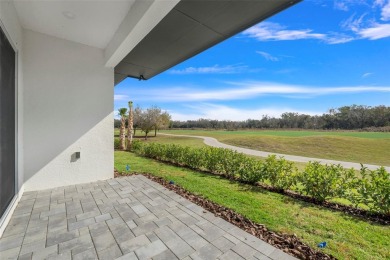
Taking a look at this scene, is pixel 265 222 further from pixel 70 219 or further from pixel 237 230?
pixel 70 219

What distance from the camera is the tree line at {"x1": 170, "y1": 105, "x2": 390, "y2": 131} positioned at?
3784cm

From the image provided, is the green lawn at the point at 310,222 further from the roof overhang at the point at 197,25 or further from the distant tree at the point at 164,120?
the distant tree at the point at 164,120

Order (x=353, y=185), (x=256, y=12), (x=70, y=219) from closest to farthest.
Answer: (x=256, y=12), (x=70, y=219), (x=353, y=185)

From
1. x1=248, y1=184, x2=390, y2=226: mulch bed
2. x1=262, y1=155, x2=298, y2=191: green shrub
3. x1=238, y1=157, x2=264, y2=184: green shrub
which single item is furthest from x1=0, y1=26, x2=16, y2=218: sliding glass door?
x1=248, y1=184, x2=390, y2=226: mulch bed

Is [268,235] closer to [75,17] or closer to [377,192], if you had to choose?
[377,192]

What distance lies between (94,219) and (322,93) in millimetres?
52371

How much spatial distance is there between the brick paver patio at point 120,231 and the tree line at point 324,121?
29.5m

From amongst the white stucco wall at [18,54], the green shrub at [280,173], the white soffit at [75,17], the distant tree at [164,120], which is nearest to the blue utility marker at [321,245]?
the green shrub at [280,173]

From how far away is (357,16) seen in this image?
4.43m

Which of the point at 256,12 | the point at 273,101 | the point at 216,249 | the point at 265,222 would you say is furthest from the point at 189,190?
the point at 273,101

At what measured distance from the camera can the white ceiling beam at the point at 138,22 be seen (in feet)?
6.93

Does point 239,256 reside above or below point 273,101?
below

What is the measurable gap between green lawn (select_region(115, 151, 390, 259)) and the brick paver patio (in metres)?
0.65

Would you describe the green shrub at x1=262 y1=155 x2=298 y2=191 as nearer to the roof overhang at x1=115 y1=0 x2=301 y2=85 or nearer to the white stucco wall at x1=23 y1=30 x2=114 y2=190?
the roof overhang at x1=115 y1=0 x2=301 y2=85
